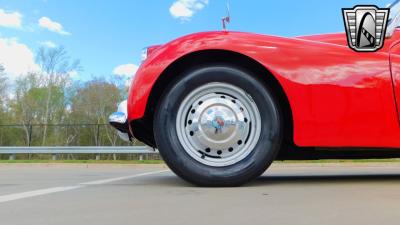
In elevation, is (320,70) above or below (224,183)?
above

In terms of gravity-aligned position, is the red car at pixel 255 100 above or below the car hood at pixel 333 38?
below

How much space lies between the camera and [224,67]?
11.0 ft

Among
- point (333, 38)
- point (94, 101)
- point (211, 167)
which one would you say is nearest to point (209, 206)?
point (211, 167)

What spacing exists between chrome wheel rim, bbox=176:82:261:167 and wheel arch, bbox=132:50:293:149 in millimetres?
205

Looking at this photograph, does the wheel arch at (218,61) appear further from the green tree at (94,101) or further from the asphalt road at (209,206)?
the green tree at (94,101)

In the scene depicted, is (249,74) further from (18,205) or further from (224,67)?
(18,205)

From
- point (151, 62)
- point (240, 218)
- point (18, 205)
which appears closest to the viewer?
point (240, 218)


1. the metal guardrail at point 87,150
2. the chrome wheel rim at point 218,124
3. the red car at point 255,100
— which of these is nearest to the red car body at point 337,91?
the red car at point 255,100

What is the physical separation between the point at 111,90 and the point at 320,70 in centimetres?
4010

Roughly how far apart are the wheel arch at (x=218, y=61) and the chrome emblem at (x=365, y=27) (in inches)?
25.6

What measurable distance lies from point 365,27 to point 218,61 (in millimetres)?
1172

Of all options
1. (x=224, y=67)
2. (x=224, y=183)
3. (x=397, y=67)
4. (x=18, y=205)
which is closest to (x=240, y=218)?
(x=224, y=183)

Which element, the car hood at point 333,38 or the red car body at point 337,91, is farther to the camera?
the car hood at point 333,38

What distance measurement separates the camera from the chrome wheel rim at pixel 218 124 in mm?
3205
